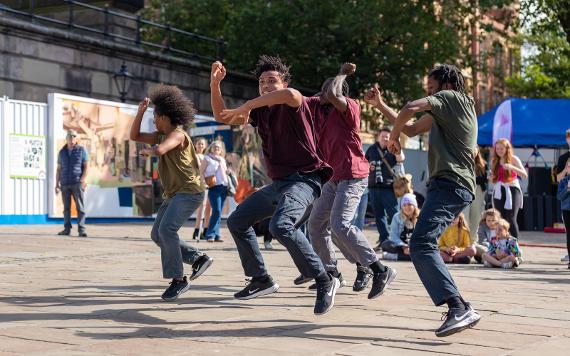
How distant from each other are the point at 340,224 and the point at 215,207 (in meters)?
→ 7.80

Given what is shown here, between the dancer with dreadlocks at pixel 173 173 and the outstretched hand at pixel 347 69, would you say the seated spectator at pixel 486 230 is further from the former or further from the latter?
the outstretched hand at pixel 347 69

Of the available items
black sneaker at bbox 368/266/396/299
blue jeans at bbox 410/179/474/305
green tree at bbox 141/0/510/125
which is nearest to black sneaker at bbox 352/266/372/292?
black sneaker at bbox 368/266/396/299

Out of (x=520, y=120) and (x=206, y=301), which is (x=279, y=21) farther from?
(x=206, y=301)

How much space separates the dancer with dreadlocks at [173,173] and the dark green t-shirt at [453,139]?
215cm

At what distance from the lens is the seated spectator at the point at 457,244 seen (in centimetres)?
1215

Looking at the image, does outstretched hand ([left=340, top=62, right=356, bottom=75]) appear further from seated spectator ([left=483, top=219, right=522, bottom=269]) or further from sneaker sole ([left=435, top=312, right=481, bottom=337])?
seated spectator ([left=483, top=219, right=522, bottom=269])

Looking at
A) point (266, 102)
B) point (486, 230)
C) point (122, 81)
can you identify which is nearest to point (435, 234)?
point (266, 102)

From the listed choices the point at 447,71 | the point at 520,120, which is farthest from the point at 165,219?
the point at 520,120

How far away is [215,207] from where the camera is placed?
15578mm

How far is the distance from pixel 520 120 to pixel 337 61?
9.88 metres

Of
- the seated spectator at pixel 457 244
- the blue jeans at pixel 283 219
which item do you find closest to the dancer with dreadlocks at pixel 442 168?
the blue jeans at pixel 283 219

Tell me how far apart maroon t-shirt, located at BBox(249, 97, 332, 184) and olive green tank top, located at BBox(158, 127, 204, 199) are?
3.20 feet

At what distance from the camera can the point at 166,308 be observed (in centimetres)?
698

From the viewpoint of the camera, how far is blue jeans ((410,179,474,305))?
599 cm
